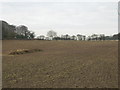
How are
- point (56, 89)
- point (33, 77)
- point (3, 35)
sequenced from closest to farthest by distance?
point (56, 89) < point (33, 77) < point (3, 35)

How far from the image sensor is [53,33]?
48156 mm

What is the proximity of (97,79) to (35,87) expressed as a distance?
6.40ft

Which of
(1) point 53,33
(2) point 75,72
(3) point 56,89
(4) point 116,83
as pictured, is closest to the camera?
(3) point 56,89

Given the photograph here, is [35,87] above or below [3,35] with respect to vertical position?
below

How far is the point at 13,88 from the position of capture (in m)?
5.43

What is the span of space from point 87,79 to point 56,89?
1301mm

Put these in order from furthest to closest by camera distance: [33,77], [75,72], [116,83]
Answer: [75,72] → [33,77] → [116,83]

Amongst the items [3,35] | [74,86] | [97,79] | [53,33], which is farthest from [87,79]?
[53,33]

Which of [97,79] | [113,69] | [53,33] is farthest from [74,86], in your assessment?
[53,33]

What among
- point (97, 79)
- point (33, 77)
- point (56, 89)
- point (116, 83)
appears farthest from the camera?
point (33, 77)

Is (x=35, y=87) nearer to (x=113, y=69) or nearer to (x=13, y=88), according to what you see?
(x=13, y=88)

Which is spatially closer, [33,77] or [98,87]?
[98,87]

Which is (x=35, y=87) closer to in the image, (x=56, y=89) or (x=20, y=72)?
(x=56, y=89)

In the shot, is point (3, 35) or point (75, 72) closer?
point (75, 72)
